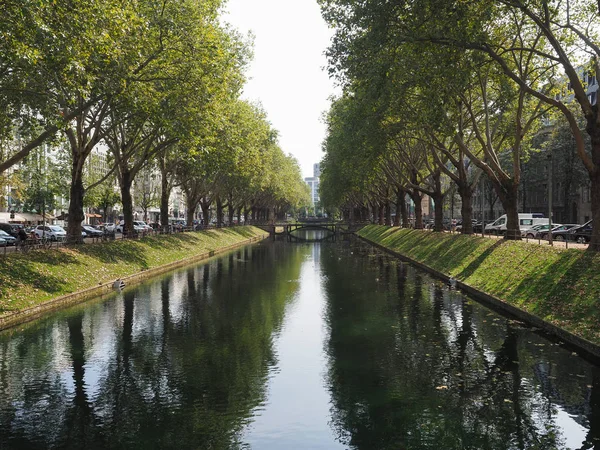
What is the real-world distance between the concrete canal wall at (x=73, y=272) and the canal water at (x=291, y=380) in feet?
3.85

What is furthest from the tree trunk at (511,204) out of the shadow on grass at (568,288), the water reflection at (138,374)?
the water reflection at (138,374)

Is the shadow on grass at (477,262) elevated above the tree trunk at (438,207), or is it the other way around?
the tree trunk at (438,207)

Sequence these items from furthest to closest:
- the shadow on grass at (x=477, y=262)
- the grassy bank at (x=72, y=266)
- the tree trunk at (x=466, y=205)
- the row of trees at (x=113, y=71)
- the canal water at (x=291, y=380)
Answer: the tree trunk at (x=466, y=205), the shadow on grass at (x=477, y=262), the grassy bank at (x=72, y=266), the row of trees at (x=113, y=71), the canal water at (x=291, y=380)

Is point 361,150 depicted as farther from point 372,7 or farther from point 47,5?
point 47,5

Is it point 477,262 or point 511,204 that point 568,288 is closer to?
point 477,262

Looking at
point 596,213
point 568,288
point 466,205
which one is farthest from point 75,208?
point 596,213

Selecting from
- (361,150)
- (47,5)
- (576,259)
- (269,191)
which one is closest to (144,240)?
(361,150)

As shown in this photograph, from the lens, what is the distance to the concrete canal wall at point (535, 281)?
1669 cm

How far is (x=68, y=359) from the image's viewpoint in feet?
48.8

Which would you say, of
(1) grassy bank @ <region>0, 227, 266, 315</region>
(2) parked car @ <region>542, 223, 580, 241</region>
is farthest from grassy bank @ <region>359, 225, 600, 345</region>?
(1) grassy bank @ <region>0, 227, 266, 315</region>

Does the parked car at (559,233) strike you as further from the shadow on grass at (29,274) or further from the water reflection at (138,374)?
the shadow on grass at (29,274)

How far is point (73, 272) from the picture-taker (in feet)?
87.8

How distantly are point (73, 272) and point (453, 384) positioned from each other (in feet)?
68.9

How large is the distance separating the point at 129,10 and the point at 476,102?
87.5ft
